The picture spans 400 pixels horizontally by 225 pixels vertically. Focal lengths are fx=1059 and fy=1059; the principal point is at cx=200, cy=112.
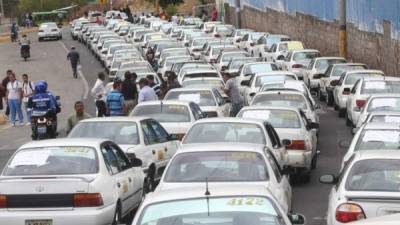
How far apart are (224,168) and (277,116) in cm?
707

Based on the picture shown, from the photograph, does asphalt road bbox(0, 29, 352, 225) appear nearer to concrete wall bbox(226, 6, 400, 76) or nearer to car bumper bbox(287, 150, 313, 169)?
car bumper bbox(287, 150, 313, 169)

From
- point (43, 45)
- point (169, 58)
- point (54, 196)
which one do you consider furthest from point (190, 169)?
point (43, 45)

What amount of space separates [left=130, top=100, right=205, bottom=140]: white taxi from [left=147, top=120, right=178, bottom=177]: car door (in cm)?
234

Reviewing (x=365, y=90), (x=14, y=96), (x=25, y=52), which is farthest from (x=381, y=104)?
(x=25, y=52)

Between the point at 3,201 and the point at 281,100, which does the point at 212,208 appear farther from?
the point at 281,100

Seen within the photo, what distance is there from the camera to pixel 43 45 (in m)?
82.2

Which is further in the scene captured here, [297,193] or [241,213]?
[297,193]

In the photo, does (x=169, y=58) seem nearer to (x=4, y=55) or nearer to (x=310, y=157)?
(x=310, y=157)

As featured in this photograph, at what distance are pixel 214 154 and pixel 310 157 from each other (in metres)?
6.44

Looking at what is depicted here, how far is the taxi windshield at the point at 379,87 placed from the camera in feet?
87.8

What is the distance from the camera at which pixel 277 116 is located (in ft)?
63.0

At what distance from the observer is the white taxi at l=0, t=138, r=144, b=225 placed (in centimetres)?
1204

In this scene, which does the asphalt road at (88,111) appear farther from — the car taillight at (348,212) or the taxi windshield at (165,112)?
the car taillight at (348,212)

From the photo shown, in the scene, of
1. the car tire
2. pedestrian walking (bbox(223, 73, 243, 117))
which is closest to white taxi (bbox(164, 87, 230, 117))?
pedestrian walking (bbox(223, 73, 243, 117))
